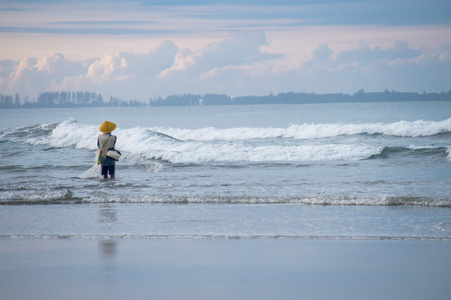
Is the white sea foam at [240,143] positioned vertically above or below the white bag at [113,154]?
below

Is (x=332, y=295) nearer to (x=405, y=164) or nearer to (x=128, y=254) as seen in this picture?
(x=128, y=254)

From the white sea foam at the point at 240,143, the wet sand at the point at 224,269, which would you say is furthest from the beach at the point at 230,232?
the white sea foam at the point at 240,143

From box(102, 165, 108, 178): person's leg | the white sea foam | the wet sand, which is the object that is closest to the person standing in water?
box(102, 165, 108, 178): person's leg

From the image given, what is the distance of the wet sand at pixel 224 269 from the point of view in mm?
4422

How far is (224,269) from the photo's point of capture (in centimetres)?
512

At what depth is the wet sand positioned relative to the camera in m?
4.42

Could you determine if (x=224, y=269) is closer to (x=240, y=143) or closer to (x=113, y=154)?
(x=113, y=154)

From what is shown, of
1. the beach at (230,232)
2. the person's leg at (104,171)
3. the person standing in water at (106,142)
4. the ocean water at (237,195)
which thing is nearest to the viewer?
the beach at (230,232)

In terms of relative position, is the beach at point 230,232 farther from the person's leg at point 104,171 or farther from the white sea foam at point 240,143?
the white sea foam at point 240,143

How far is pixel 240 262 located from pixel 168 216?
3225 mm

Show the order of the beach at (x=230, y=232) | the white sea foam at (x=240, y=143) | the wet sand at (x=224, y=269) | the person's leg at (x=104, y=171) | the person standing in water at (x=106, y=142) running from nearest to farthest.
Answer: the wet sand at (x=224, y=269), the beach at (x=230, y=232), the person standing in water at (x=106, y=142), the person's leg at (x=104, y=171), the white sea foam at (x=240, y=143)

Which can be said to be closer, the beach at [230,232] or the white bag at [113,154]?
the beach at [230,232]

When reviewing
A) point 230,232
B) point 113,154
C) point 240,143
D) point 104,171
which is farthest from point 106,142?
point 240,143

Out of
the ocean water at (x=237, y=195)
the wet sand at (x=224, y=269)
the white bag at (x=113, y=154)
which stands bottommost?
the ocean water at (x=237, y=195)
